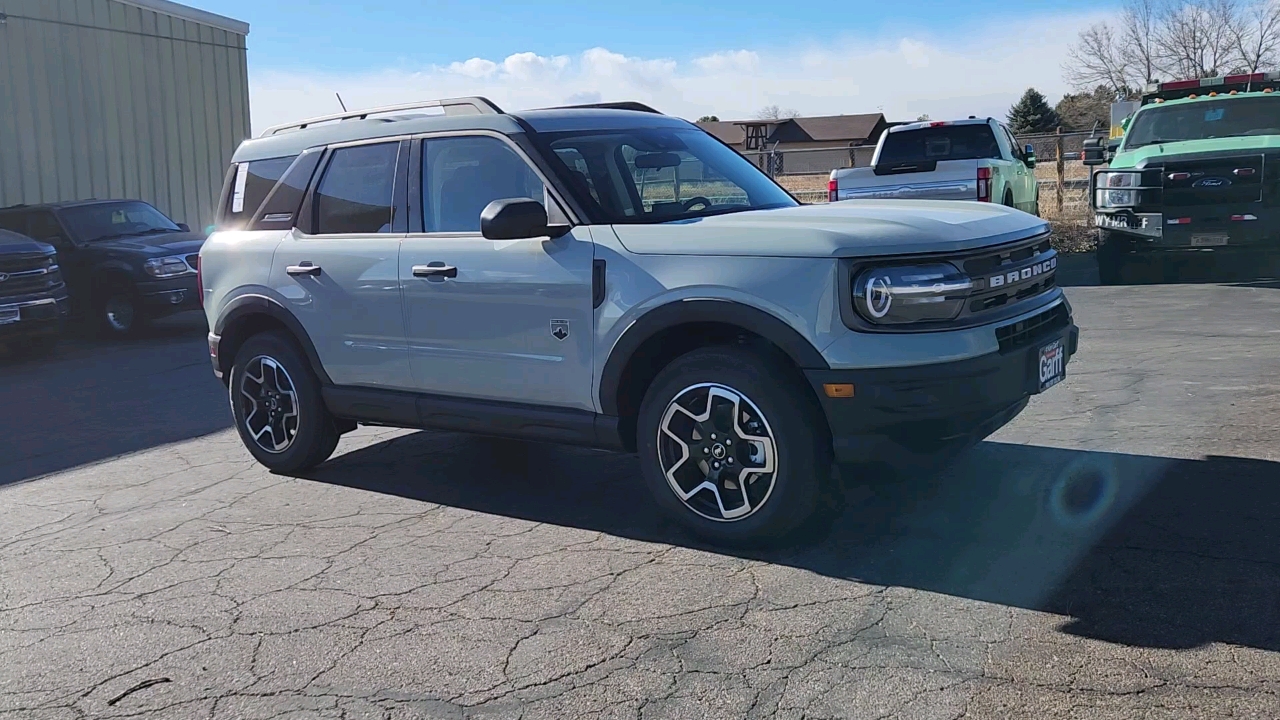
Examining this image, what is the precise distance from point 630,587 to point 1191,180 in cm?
1014

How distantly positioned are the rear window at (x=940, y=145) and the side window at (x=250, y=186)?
9443 mm

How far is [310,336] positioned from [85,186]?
14.6 m

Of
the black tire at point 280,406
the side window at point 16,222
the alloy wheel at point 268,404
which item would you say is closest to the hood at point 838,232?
the black tire at point 280,406

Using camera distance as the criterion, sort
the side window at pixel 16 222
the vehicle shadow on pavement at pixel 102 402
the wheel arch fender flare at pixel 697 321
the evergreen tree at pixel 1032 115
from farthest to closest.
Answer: the evergreen tree at pixel 1032 115
the side window at pixel 16 222
the vehicle shadow on pavement at pixel 102 402
the wheel arch fender flare at pixel 697 321

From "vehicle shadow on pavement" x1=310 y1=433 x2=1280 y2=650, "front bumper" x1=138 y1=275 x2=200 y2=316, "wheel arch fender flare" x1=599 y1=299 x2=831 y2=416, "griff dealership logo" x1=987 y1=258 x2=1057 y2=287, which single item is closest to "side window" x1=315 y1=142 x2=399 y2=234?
"vehicle shadow on pavement" x1=310 y1=433 x2=1280 y2=650

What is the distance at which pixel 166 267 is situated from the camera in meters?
13.5

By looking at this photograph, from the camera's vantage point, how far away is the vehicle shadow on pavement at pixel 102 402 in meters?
7.53

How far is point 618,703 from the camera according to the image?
11.3 ft

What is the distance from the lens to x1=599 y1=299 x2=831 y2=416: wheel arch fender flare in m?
4.43

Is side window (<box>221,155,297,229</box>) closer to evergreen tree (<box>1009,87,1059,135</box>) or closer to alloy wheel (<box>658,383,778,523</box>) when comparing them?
alloy wheel (<box>658,383,778,523</box>)

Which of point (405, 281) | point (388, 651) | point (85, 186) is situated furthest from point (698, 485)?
point (85, 186)

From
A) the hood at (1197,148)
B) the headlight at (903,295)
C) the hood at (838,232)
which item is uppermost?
the hood at (1197,148)

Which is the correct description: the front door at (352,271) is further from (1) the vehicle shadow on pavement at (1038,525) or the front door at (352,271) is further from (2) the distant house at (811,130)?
(2) the distant house at (811,130)

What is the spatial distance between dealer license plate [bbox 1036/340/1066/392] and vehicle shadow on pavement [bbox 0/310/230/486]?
5437 millimetres
